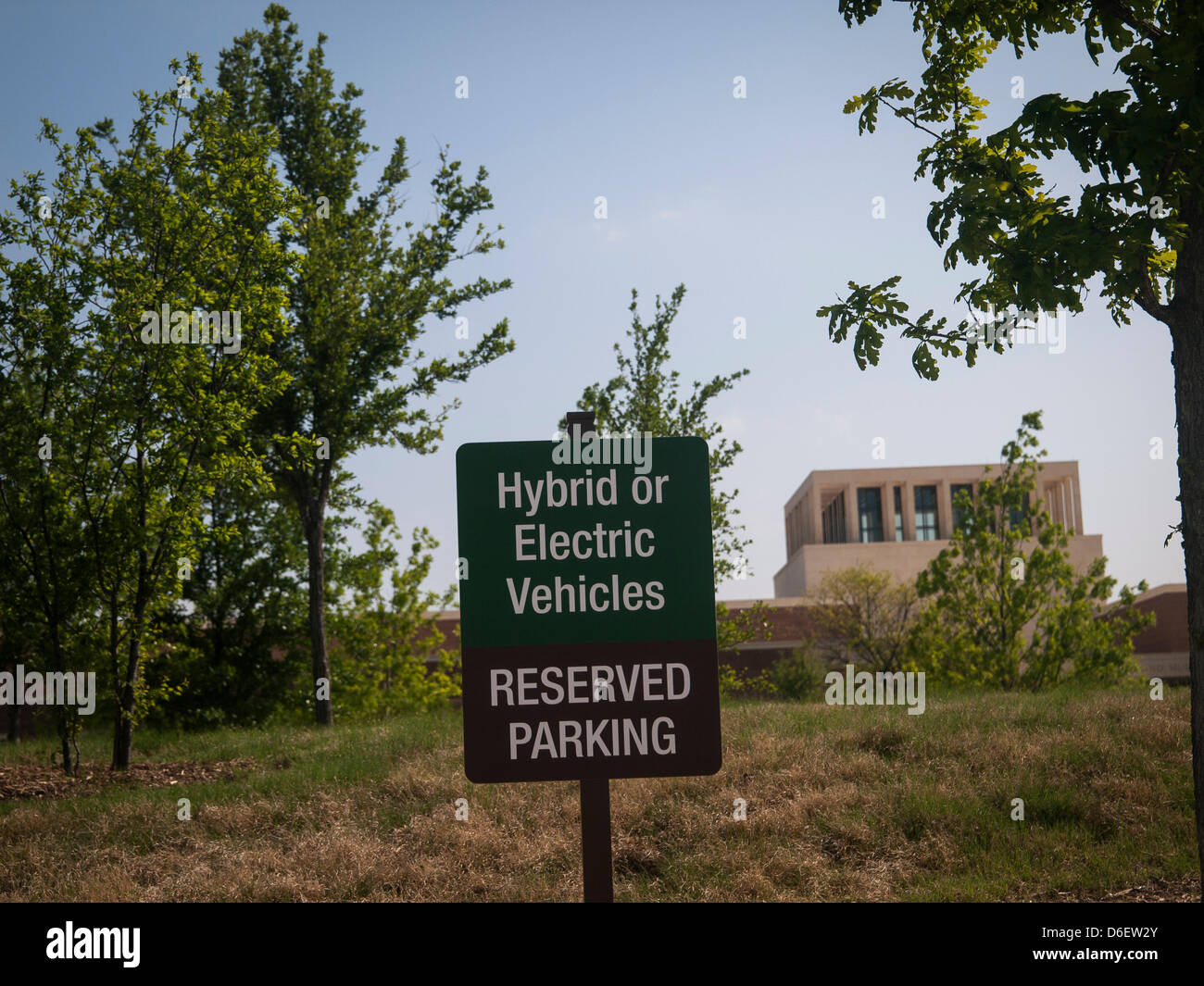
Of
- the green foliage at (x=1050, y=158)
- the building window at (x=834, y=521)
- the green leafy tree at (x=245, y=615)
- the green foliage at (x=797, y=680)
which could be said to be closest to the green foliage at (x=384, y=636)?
the green leafy tree at (x=245, y=615)

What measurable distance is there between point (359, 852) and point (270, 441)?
12534 mm

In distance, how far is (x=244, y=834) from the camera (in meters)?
9.32

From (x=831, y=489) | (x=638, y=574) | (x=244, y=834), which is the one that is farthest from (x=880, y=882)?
(x=831, y=489)

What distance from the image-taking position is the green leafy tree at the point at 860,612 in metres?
33.0

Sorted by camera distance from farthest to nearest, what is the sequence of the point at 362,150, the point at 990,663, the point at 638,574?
the point at 362,150 → the point at 990,663 → the point at 638,574

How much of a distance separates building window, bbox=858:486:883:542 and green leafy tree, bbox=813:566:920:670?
135 feet

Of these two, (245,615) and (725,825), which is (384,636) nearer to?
(245,615)

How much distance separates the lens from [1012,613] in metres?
19.0

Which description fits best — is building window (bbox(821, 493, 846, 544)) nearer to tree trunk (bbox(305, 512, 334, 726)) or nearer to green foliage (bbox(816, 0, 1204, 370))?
tree trunk (bbox(305, 512, 334, 726))

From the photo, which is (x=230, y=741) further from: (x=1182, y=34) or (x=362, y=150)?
(x=1182, y=34)

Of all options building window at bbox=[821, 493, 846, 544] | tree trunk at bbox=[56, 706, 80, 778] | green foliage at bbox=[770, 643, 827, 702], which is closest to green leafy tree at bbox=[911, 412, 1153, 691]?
green foliage at bbox=[770, 643, 827, 702]

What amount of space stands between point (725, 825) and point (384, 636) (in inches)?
666

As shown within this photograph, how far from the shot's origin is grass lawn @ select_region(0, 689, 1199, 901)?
766 cm

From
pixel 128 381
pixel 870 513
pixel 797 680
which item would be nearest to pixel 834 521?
pixel 870 513
